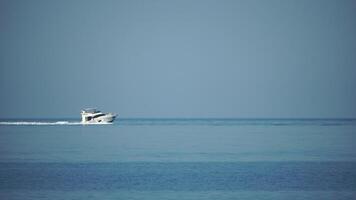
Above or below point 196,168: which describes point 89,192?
below

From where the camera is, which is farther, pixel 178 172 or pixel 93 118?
pixel 93 118

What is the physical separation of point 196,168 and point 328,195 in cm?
1154

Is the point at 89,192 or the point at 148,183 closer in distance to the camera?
the point at 89,192

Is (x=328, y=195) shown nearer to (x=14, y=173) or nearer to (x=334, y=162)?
(x=334, y=162)

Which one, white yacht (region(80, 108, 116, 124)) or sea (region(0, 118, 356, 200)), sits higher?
white yacht (region(80, 108, 116, 124))

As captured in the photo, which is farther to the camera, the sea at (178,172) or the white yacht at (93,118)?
the white yacht at (93,118)

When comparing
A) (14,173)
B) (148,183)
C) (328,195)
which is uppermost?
(14,173)

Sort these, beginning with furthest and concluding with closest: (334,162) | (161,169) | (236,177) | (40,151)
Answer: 1. (40,151)
2. (334,162)
3. (161,169)
4. (236,177)

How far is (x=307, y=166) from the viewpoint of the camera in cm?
3891

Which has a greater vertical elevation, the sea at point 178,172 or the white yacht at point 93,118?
the white yacht at point 93,118

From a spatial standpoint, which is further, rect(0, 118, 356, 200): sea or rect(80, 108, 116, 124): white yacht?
rect(80, 108, 116, 124): white yacht

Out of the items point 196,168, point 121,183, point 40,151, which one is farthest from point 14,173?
point 40,151

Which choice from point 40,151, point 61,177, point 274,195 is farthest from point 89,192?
point 40,151

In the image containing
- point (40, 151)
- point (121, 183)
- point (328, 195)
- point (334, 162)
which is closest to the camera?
point (328, 195)
